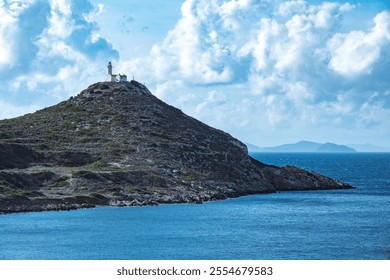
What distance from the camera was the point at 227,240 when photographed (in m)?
95.9

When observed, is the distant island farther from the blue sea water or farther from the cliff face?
the blue sea water

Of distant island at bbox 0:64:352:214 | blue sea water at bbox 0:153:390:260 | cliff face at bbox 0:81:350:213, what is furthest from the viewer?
cliff face at bbox 0:81:350:213

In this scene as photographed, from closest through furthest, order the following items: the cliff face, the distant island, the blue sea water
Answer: the blue sea water
the distant island
the cliff face

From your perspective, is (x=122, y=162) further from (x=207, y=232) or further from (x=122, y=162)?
(x=207, y=232)

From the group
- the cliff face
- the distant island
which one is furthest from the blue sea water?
the cliff face

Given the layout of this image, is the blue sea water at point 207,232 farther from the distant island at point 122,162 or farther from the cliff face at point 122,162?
the cliff face at point 122,162

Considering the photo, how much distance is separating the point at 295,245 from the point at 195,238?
44.1ft

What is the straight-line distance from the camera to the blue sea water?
85.8 metres

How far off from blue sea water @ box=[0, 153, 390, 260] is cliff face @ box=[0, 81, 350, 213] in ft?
27.5

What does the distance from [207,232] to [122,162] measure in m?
60.0

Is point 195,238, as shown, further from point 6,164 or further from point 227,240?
point 6,164

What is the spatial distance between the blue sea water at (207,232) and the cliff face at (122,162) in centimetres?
838

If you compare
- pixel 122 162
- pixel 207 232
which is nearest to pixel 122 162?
pixel 122 162
